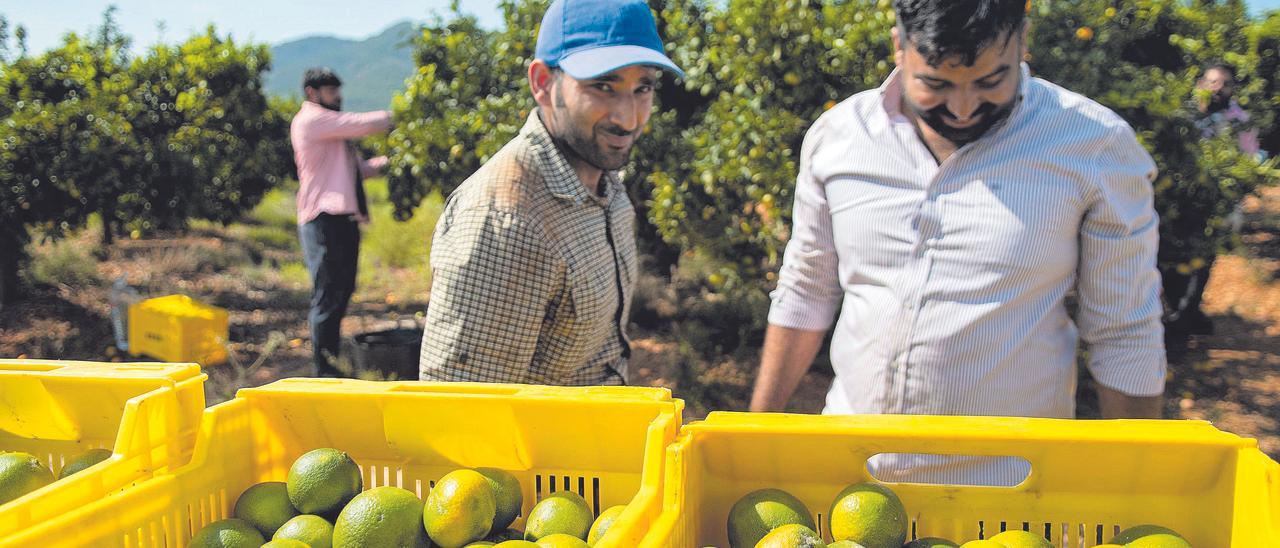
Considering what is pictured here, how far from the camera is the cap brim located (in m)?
2.10

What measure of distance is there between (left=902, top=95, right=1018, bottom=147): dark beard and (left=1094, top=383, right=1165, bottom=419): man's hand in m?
0.64

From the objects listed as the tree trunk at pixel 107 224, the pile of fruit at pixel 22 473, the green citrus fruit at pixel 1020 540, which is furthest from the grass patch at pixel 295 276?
the green citrus fruit at pixel 1020 540

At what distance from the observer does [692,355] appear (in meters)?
6.02

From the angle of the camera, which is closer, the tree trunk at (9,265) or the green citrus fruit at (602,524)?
the green citrus fruit at (602,524)

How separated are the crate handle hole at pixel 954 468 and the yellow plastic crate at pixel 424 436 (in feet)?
2.47

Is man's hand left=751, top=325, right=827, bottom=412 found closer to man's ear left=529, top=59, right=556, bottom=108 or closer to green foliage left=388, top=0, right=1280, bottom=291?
man's ear left=529, top=59, right=556, bottom=108

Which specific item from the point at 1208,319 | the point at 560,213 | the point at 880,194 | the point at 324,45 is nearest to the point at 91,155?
the point at 560,213

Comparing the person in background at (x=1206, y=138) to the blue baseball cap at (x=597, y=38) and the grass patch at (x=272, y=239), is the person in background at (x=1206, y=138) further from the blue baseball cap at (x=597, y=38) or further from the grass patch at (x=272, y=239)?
the grass patch at (x=272, y=239)

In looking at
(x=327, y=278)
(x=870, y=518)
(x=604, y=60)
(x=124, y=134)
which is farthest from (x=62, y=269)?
(x=870, y=518)

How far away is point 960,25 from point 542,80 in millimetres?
A: 1001

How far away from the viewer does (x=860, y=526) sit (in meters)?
1.29

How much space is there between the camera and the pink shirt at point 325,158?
618 cm

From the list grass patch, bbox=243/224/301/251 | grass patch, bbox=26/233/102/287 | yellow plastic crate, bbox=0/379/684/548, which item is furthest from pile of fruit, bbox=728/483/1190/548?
grass patch, bbox=243/224/301/251

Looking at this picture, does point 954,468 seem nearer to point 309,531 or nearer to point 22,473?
point 309,531
